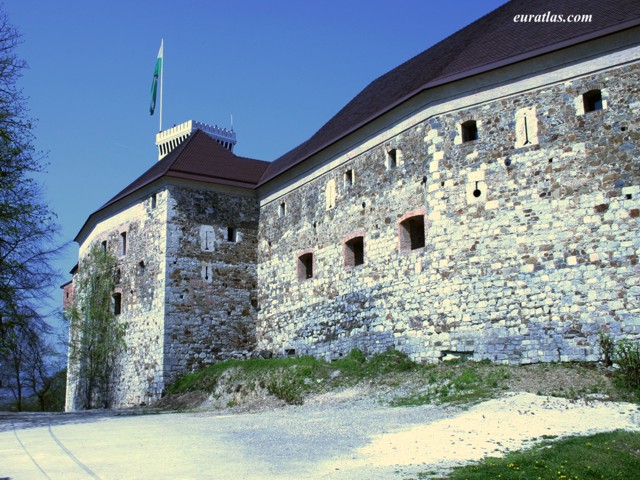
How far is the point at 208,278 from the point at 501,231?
10.8 m

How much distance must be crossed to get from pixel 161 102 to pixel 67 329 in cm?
1840

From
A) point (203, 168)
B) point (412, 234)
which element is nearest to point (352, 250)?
point (412, 234)

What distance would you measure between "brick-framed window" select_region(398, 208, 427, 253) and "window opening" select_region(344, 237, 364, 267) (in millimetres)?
1877

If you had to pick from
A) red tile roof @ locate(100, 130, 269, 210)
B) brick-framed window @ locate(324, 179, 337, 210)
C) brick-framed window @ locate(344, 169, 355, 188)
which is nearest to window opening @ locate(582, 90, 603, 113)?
brick-framed window @ locate(344, 169, 355, 188)

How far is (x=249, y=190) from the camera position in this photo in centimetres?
2395

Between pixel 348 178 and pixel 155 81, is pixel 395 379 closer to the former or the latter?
pixel 348 178

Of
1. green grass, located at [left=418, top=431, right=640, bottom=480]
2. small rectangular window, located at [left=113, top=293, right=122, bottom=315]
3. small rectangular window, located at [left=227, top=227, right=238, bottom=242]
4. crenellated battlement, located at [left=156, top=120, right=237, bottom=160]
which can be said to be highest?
crenellated battlement, located at [left=156, top=120, right=237, bottom=160]

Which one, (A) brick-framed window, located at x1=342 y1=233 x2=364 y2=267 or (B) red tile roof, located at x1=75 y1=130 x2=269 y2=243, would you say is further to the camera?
(B) red tile roof, located at x1=75 y1=130 x2=269 y2=243

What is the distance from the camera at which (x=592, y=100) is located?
47.7 feet

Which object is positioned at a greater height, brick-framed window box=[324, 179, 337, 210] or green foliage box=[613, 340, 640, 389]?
brick-framed window box=[324, 179, 337, 210]

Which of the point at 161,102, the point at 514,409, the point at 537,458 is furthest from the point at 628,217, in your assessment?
the point at 161,102
